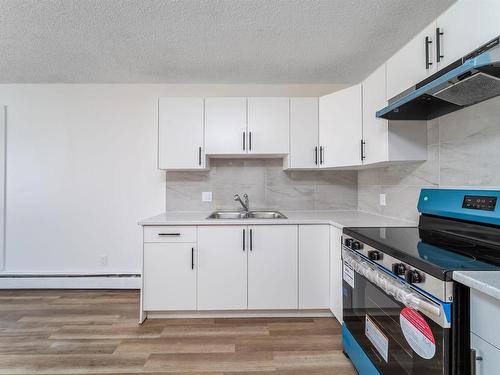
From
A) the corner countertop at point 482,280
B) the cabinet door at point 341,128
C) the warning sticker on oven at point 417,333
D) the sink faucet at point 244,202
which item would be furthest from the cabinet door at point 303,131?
the corner countertop at point 482,280

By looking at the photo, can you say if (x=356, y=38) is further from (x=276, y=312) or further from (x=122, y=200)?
(x=122, y=200)

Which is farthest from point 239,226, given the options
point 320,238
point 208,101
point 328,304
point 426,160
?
A: point 426,160

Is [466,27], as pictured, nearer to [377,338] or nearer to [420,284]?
[420,284]

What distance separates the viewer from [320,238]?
238cm

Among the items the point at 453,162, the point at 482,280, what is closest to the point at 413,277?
the point at 482,280

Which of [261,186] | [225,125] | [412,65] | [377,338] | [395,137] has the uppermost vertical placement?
[412,65]

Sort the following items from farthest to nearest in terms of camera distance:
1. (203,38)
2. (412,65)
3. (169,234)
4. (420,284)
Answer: (169,234)
(203,38)
(412,65)
(420,284)

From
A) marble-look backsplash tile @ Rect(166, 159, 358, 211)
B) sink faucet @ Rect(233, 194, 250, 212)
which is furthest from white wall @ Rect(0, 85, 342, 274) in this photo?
sink faucet @ Rect(233, 194, 250, 212)

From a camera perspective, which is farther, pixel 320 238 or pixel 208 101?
pixel 208 101

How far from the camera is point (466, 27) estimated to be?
4.25 ft

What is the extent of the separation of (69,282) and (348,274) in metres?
3.07

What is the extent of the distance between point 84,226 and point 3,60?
5.96 feet

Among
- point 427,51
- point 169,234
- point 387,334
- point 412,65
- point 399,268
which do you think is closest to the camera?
point 399,268

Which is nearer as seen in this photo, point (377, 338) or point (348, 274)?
point (377, 338)
